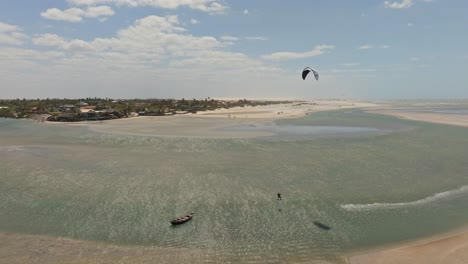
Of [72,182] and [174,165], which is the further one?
[174,165]

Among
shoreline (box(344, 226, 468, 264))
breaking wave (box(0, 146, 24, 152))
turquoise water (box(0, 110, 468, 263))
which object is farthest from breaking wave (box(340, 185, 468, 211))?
breaking wave (box(0, 146, 24, 152))

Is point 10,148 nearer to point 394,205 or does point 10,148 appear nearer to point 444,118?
point 394,205

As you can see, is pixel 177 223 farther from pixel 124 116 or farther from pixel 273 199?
pixel 124 116

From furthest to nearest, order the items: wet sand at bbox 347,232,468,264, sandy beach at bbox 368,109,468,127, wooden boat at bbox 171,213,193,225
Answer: sandy beach at bbox 368,109,468,127 < wooden boat at bbox 171,213,193,225 < wet sand at bbox 347,232,468,264

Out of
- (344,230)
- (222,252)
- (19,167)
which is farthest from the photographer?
(19,167)

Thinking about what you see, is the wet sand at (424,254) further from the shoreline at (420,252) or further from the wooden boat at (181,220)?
the wooden boat at (181,220)

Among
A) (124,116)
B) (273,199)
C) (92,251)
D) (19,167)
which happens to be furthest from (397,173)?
(124,116)

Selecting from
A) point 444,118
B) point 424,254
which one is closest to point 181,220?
point 424,254

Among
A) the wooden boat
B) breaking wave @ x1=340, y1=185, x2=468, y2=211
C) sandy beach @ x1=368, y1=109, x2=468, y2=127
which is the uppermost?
sandy beach @ x1=368, y1=109, x2=468, y2=127

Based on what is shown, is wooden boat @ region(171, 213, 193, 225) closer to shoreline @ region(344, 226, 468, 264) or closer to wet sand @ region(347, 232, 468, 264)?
shoreline @ region(344, 226, 468, 264)
